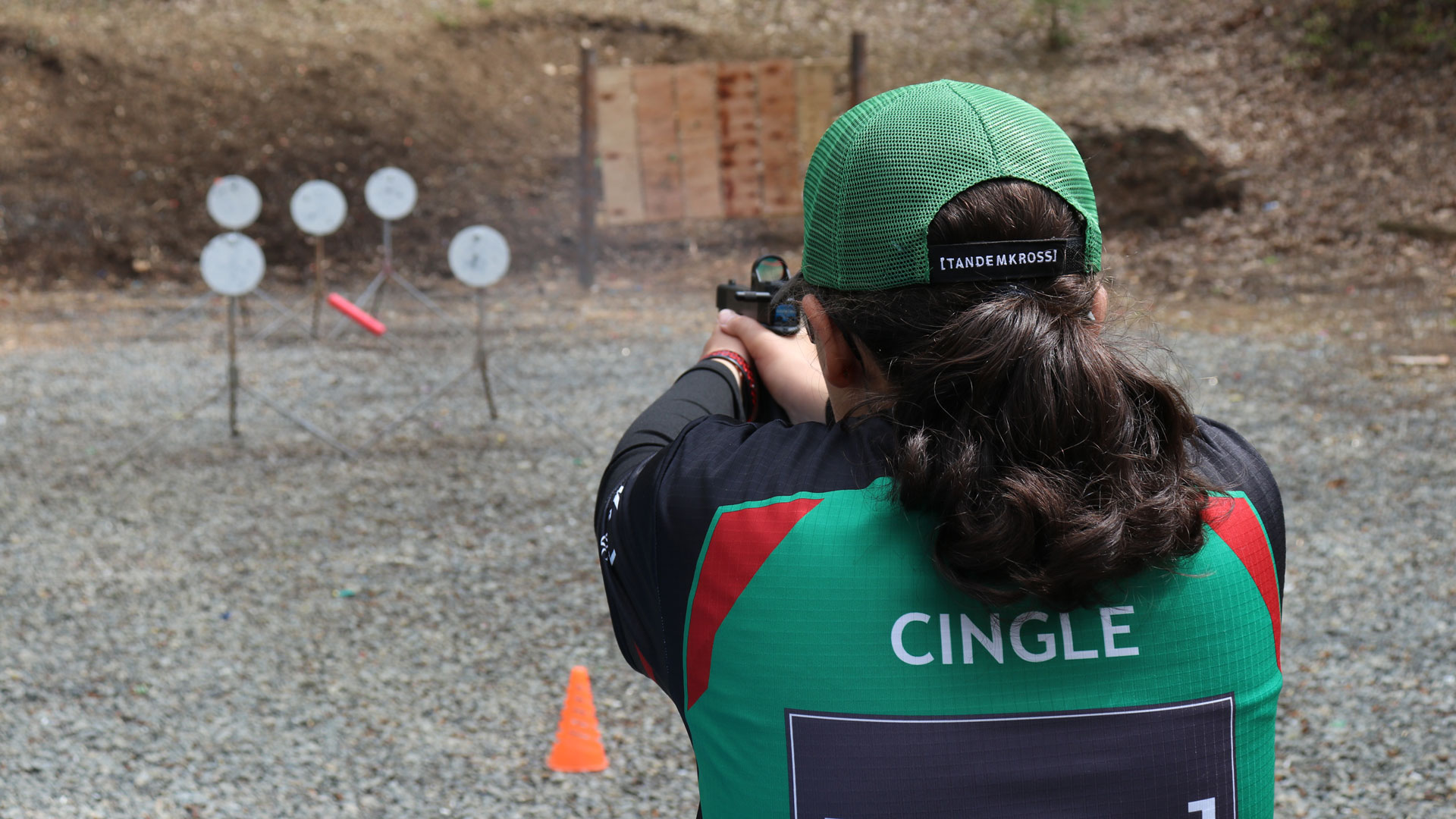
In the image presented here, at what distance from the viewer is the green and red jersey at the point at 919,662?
31.2 inches

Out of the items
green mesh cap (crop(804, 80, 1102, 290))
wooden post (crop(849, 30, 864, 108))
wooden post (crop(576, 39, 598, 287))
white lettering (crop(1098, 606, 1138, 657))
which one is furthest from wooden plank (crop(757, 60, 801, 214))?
white lettering (crop(1098, 606, 1138, 657))

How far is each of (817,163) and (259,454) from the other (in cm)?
491

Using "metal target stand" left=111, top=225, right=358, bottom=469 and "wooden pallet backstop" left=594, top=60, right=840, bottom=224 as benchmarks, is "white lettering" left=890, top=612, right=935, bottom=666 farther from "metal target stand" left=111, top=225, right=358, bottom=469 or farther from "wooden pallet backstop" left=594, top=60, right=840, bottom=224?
"wooden pallet backstop" left=594, top=60, right=840, bottom=224

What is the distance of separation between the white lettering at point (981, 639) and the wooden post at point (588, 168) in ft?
26.9

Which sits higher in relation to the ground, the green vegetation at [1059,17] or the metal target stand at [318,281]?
the green vegetation at [1059,17]

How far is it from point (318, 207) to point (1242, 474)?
795 centimetres

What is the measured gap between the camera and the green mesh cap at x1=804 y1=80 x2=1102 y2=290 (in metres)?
0.83

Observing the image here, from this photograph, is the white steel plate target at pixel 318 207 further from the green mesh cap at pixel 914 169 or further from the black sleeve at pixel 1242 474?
the black sleeve at pixel 1242 474

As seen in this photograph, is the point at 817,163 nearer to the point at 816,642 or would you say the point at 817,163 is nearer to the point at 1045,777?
the point at 816,642

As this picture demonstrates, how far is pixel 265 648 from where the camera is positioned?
338cm

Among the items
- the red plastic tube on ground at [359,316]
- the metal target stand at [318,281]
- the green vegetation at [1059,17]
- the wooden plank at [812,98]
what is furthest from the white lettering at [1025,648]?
the green vegetation at [1059,17]

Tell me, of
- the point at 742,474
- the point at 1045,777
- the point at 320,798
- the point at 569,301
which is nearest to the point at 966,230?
the point at 742,474

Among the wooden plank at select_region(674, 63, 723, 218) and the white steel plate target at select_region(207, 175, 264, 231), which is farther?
the wooden plank at select_region(674, 63, 723, 218)

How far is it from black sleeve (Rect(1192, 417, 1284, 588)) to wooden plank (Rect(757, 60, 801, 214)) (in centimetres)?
835
